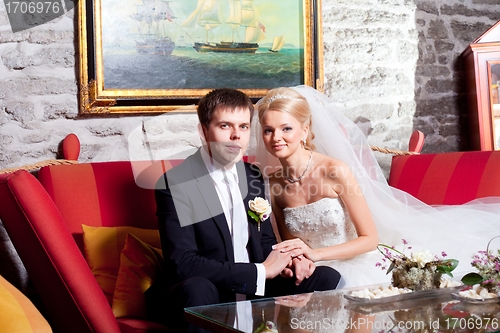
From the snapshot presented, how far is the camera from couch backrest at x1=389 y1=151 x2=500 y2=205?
3213 millimetres

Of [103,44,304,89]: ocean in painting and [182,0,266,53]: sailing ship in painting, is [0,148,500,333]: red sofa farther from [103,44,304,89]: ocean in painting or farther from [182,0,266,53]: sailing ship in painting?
[182,0,266,53]: sailing ship in painting

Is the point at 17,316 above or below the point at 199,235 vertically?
below

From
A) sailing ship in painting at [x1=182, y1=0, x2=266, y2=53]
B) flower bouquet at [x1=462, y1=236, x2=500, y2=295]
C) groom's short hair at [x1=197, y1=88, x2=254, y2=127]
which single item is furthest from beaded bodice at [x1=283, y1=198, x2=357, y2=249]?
sailing ship in painting at [x1=182, y1=0, x2=266, y2=53]

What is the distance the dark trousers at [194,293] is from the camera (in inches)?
85.4

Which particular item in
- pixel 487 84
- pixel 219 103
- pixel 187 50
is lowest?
pixel 219 103

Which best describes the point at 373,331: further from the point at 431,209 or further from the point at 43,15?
the point at 43,15

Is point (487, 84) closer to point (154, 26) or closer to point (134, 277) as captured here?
point (154, 26)

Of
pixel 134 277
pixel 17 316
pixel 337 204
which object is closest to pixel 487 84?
pixel 337 204

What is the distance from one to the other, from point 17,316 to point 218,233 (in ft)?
3.08

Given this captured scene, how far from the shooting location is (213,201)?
253 cm

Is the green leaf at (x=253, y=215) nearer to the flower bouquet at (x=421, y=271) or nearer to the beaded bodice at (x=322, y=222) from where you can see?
the beaded bodice at (x=322, y=222)

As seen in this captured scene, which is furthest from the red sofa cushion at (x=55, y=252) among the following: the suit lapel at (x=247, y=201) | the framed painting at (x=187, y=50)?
the framed painting at (x=187, y=50)

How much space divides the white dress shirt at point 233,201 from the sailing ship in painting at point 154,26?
1.20 m

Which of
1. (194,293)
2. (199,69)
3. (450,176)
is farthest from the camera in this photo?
(199,69)
